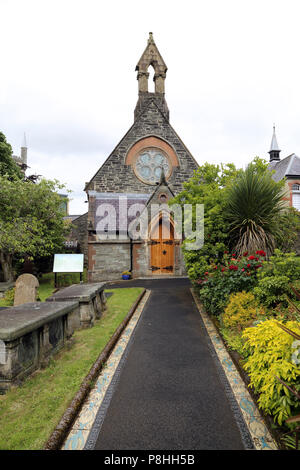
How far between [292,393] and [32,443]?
2.85 meters

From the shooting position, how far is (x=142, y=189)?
20.2 m

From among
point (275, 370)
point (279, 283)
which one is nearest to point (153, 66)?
point (279, 283)

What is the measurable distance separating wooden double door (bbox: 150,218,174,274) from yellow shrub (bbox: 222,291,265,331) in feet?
35.4

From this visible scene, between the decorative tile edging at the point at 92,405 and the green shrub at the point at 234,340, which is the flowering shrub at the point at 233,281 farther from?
the decorative tile edging at the point at 92,405

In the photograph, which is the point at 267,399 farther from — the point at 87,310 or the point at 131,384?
the point at 87,310

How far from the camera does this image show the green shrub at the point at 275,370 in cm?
258

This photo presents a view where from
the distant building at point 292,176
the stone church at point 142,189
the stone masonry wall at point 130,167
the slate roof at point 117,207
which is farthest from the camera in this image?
the distant building at point 292,176

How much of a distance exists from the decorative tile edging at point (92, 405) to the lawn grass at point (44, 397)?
0.80ft

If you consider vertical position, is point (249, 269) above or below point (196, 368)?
above

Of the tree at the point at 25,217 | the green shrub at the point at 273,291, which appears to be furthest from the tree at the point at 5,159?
the green shrub at the point at 273,291

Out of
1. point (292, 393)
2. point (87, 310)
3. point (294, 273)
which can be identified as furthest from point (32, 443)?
point (294, 273)

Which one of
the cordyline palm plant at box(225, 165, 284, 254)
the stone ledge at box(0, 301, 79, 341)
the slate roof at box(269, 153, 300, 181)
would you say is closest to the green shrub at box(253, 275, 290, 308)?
the cordyline palm plant at box(225, 165, 284, 254)

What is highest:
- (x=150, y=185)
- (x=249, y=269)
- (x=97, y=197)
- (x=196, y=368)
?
(x=150, y=185)

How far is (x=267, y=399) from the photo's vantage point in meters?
2.64
